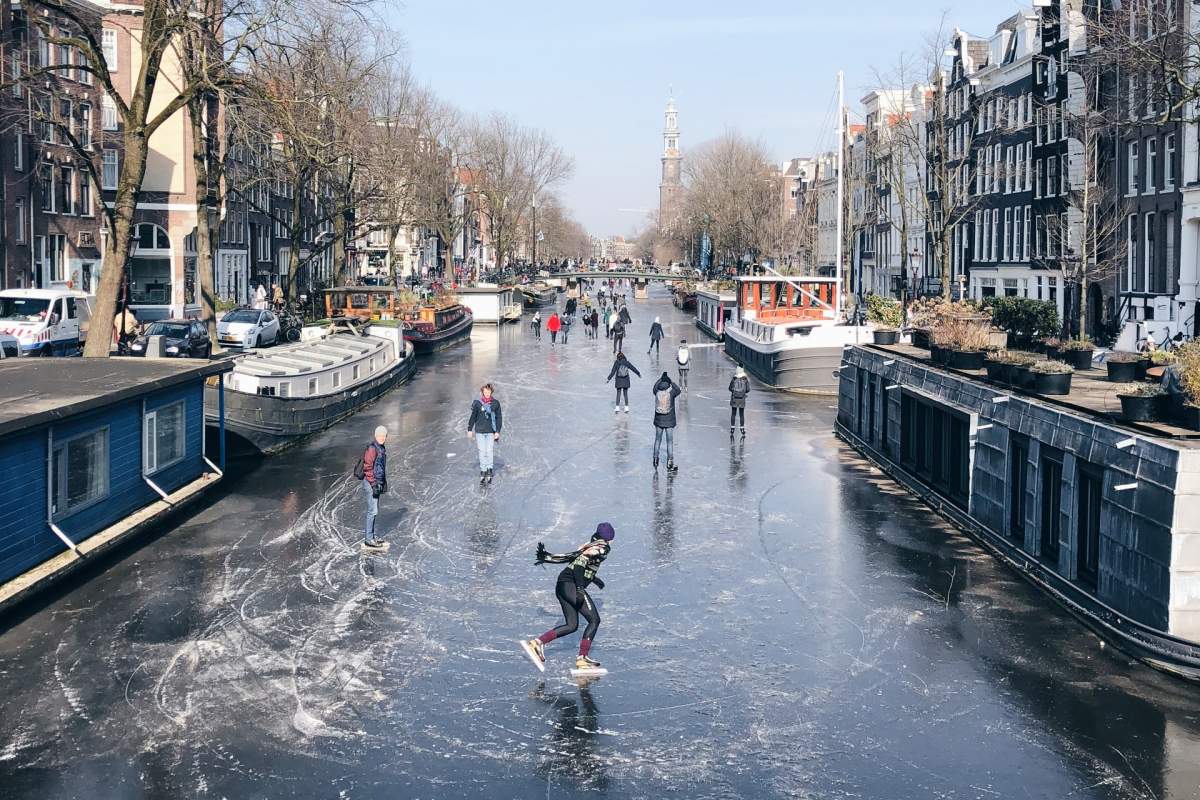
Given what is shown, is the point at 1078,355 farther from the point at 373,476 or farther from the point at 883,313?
the point at 883,313

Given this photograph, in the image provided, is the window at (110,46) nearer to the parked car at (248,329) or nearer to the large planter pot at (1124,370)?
the parked car at (248,329)

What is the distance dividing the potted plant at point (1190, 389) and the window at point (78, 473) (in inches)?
526

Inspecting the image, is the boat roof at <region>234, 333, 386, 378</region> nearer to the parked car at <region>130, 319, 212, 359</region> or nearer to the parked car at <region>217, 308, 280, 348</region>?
the parked car at <region>130, 319, 212, 359</region>

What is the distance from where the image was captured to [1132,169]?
46.8 m

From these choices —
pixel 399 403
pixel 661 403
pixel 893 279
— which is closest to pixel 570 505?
pixel 661 403

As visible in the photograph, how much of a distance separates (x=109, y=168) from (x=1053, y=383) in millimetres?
56121

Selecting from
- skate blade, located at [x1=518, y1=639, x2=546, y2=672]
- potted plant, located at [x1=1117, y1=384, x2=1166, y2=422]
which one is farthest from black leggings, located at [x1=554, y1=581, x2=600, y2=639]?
potted plant, located at [x1=1117, y1=384, x2=1166, y2=422]

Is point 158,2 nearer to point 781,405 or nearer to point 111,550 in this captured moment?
point 111,550

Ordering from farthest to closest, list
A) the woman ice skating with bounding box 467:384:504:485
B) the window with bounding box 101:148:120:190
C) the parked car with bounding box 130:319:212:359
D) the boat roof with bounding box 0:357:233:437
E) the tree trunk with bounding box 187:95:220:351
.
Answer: the window with bounding box 101:148:120:190
the tree trunk with bounding box 187:95:220:351
the parked car with bounding box 130:319:212:359
the woman ice skating with bounding box 467:384:504:485
the boat roof with bounding box 0:357:233:437

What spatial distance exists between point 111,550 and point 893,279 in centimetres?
7427

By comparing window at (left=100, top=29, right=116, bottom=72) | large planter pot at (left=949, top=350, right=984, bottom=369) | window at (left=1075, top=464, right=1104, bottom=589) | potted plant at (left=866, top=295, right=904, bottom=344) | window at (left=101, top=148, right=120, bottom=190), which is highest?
window at (left=100, top=29, right=116, bottom=72)

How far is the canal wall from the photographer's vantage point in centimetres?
1245

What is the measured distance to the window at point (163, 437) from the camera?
19.9 m

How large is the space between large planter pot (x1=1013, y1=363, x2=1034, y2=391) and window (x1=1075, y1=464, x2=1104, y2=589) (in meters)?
3.09
